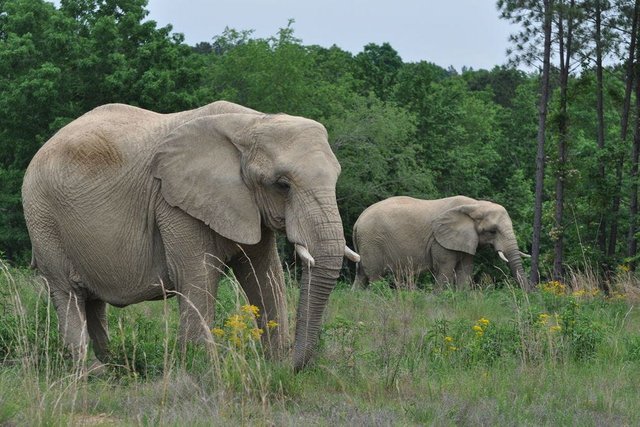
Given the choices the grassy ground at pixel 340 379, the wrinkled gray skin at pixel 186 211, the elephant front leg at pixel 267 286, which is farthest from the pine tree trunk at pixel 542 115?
the wrinkled gray skin at pixel 186 211

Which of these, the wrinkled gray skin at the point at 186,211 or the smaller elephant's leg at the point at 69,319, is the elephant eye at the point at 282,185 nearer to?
the wrinkled gray skin at the point at 186,211

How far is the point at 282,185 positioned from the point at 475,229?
52.2 ft

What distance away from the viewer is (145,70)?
109ft

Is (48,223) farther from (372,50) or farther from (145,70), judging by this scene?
(372,50)

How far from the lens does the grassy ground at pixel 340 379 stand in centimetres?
720

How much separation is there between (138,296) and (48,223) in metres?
1.02

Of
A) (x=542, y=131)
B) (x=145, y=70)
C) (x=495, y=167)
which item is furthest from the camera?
(x=495, y=167)

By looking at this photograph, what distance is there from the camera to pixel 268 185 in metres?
9.29

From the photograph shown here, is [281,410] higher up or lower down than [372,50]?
lower down

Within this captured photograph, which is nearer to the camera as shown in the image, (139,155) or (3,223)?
(139,155)

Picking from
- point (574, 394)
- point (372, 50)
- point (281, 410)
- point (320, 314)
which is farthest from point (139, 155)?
point (372, 50)

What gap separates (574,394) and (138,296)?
11.8 feet

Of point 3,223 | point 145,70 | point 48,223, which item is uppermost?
point 145,70

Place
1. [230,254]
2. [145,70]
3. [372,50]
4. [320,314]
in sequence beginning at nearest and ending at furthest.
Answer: [320,314], [230,254], [145,70], [372,50]
